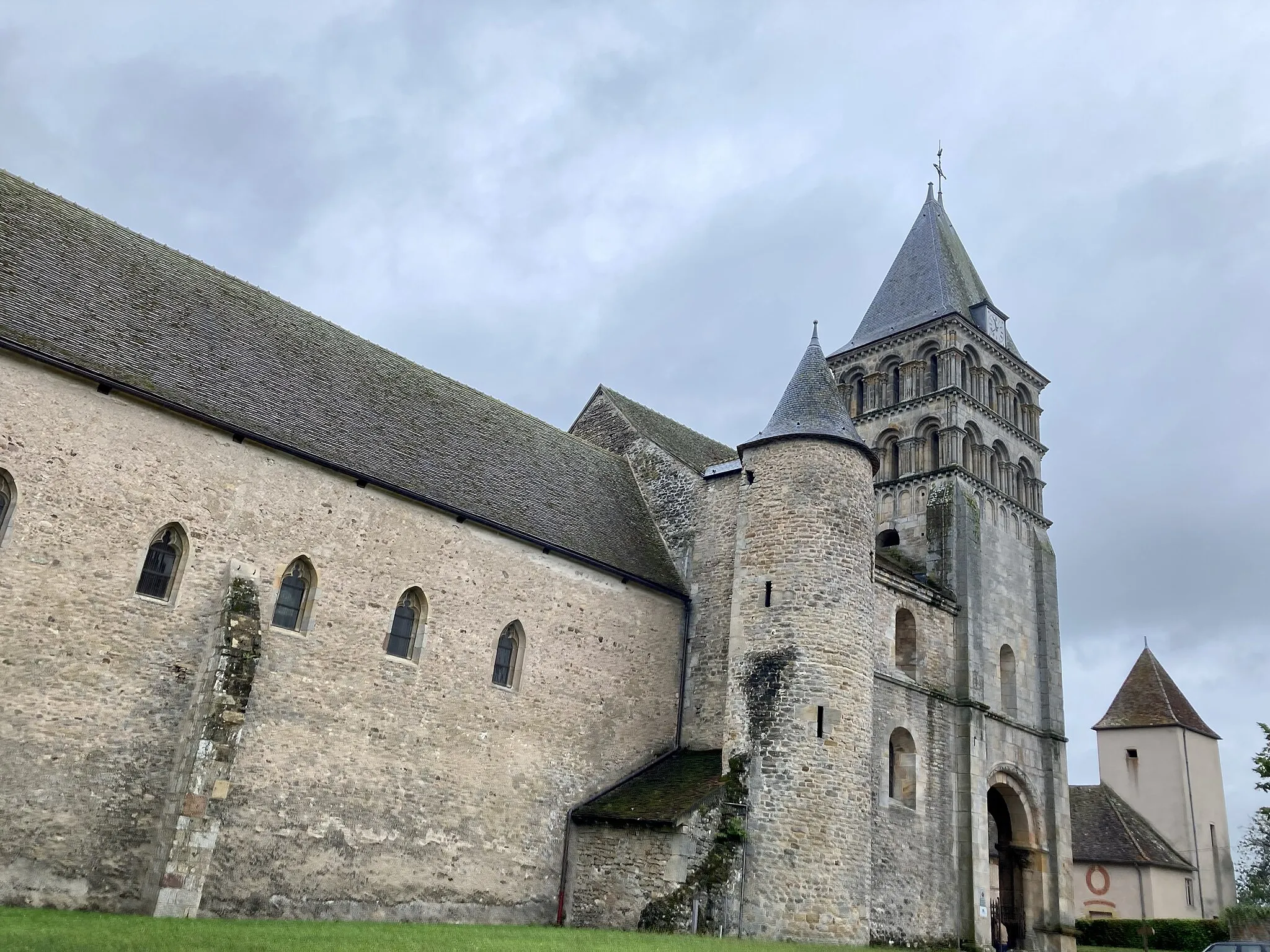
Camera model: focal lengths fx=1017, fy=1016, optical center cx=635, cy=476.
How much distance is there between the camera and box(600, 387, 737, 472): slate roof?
91.4 feet

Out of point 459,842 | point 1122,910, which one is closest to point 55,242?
point 459,842

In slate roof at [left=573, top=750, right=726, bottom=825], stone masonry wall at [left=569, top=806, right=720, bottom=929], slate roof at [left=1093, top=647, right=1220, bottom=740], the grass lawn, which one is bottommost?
the grass lawn

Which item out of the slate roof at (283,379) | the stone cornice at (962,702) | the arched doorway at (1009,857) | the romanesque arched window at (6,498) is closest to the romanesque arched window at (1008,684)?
the stone cornice at (962,702)

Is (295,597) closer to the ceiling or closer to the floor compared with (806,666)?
closer to the floor

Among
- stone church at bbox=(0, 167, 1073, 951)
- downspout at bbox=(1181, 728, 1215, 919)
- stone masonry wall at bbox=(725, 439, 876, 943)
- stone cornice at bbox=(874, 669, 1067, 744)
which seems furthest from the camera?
downspout at bbox=(1181, 728, 1215, 919)

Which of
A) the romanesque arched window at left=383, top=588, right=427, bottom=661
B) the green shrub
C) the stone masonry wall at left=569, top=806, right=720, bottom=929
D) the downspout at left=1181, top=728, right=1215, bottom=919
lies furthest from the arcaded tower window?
the downspout at left=1181, top=728, right=1215, bottom=919

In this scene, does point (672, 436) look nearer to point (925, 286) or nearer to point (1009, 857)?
point (925, 286)

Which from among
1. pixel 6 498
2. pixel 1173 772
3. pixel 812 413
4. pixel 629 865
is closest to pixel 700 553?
pixel 812 413

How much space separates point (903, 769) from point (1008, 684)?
21.1 ft

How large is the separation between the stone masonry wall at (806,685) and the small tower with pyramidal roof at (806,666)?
2 cm

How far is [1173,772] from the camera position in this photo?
1612 inches

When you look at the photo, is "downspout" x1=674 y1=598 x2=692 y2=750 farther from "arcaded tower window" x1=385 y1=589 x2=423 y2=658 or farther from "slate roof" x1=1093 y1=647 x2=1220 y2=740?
"slate roof" x1=1093 y1=647 x2=1220 y2=740

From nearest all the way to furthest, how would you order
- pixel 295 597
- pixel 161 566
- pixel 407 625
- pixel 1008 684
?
pixel 161 566
pixel 295 597
pixel 407 625
pixel 1008 684

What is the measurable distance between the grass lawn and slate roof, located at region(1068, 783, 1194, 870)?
26427 millimetres
